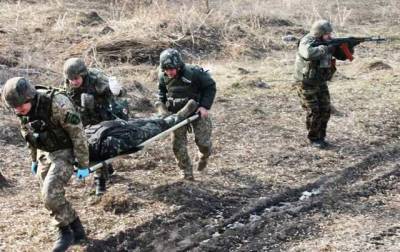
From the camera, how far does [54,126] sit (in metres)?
5.04

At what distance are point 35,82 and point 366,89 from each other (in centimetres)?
553

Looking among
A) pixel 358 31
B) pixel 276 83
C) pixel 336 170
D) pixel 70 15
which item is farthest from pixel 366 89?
pixel 70 15

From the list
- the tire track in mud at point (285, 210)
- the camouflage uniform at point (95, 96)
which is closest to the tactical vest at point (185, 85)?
the camouflage uniform at point (95, 96)

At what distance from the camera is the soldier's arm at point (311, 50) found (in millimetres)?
7605

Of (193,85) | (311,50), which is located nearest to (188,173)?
(193,85)

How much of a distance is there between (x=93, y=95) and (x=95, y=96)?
3 centimetres

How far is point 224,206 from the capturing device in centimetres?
633

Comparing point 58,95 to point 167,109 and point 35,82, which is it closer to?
point 167,109

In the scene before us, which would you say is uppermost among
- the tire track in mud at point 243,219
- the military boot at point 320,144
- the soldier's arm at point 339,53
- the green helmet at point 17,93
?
the green helmet at point 17,93

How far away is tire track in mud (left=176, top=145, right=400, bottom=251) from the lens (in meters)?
5.59

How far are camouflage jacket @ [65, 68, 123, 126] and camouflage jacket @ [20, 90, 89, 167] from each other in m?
0.99

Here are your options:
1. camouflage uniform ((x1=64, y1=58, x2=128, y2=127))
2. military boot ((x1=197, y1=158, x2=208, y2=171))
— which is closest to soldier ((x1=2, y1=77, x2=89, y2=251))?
camouflage uniform ((x1=64, y1=58, x2=128, y2=127))

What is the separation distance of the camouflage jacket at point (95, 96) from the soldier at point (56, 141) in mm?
979

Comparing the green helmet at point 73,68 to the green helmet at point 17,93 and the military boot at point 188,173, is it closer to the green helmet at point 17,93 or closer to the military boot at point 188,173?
the green helmet at point 17,93
